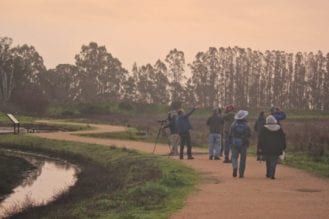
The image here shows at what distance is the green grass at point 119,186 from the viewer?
563 inches

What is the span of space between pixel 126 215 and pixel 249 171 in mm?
8538

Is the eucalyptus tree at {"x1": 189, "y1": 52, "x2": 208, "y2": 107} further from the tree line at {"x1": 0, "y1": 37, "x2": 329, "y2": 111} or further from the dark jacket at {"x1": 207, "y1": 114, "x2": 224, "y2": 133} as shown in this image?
the dark jacket at {"x1": 207, "y1": 114, "x2": 224, "y2": 133}

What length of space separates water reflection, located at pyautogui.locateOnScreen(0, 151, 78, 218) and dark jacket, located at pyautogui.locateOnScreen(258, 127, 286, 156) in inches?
251

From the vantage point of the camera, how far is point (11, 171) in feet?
82.8

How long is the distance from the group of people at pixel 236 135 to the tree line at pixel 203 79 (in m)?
94.1

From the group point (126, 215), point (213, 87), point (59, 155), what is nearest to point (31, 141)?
point (59, 155)

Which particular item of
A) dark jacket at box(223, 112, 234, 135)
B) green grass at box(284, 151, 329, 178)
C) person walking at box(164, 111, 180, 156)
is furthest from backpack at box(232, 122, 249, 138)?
person walking at box(164, 111, 180, 156)

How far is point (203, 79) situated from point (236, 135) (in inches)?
4121

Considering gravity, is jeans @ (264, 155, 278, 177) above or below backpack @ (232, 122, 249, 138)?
below

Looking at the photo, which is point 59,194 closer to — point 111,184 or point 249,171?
point 111,184

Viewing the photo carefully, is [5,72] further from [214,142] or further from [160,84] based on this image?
[214,142]

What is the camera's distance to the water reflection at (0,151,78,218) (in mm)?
17702

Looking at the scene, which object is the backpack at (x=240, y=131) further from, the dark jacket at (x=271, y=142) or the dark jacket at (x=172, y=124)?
the dark jacket at (x=172, y=124)

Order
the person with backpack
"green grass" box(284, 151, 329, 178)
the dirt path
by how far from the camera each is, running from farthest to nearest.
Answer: "green grass" box(284, 151, 329, 178) → the person with backpack → the dirt path
